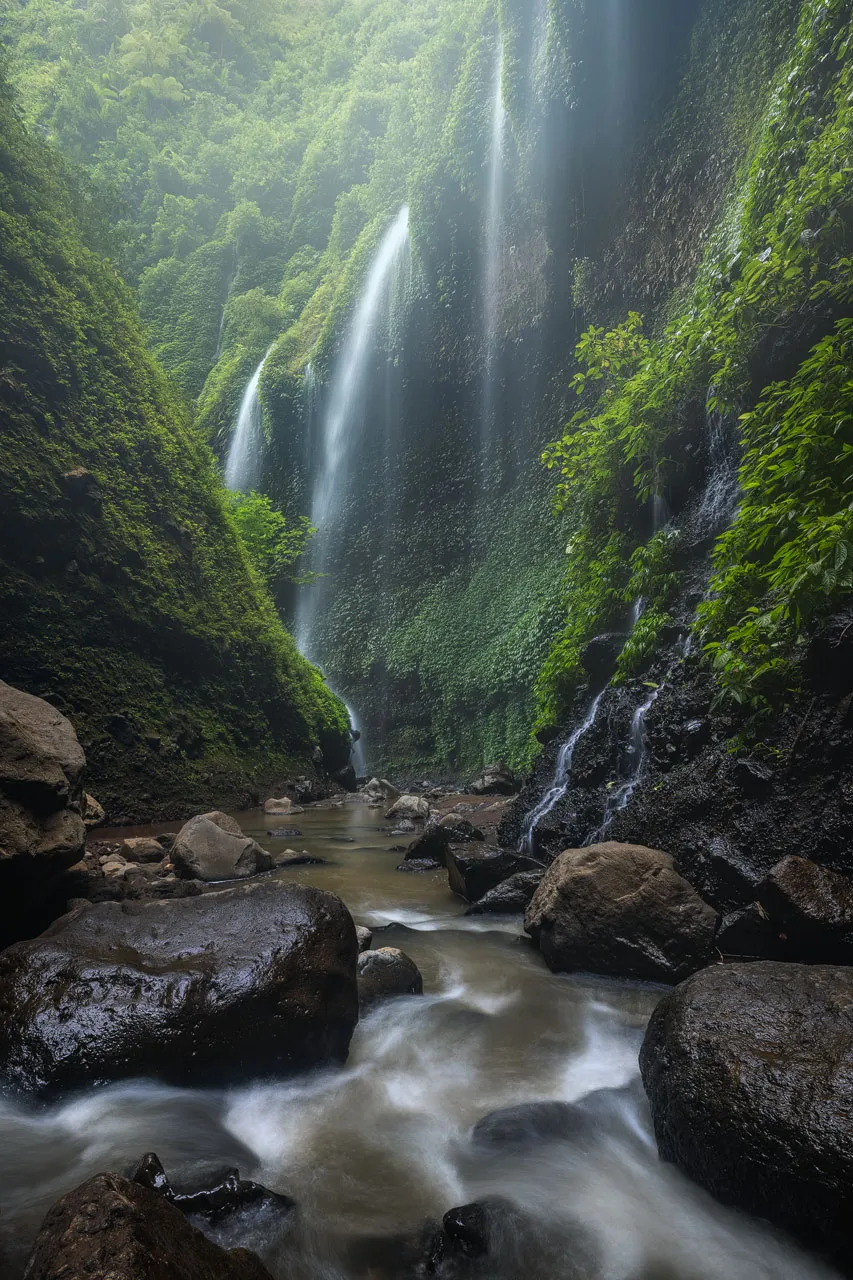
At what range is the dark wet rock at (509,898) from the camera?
4.98 m

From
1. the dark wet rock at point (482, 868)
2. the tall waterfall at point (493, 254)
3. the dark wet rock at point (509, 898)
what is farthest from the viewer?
the tall waterfall at point (493, 254)

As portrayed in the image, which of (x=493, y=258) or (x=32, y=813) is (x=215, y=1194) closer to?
(x=32, y=813)

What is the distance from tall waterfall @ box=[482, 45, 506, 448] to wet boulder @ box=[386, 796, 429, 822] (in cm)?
1002

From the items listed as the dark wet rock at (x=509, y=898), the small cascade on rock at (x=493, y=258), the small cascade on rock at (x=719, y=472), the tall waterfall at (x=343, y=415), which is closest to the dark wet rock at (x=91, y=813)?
the dark wet rock at (x=509, y=898)

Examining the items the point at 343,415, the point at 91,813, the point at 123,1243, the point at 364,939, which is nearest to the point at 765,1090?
the point at 123,1243

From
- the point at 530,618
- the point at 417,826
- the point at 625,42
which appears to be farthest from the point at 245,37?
the point at 417,826

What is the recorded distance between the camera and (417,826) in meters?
9.73

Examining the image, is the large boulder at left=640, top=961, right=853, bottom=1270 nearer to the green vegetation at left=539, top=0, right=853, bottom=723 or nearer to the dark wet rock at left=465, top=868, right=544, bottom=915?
the green vegetation at left=539, top=0, right=853, bottom=723

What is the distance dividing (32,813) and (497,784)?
9.73 metres

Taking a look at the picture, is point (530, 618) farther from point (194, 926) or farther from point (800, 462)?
point (194, 926)

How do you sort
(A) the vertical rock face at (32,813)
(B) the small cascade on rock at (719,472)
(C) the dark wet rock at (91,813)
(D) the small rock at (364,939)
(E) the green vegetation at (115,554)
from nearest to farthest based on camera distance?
(A) the vertical rock face at (32,813) < (D) the small rock at (364,939) < (B) the small cascade on rock at (719,472) < (C) the dark wet rock at (91,813) < (E) the green vegetation at (115,554)

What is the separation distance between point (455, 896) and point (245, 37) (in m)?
51.9

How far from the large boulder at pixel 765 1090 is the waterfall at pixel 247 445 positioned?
23013 millimetres

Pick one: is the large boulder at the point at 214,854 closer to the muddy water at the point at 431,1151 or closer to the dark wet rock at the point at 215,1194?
the muddy water at the point at 431,1151
